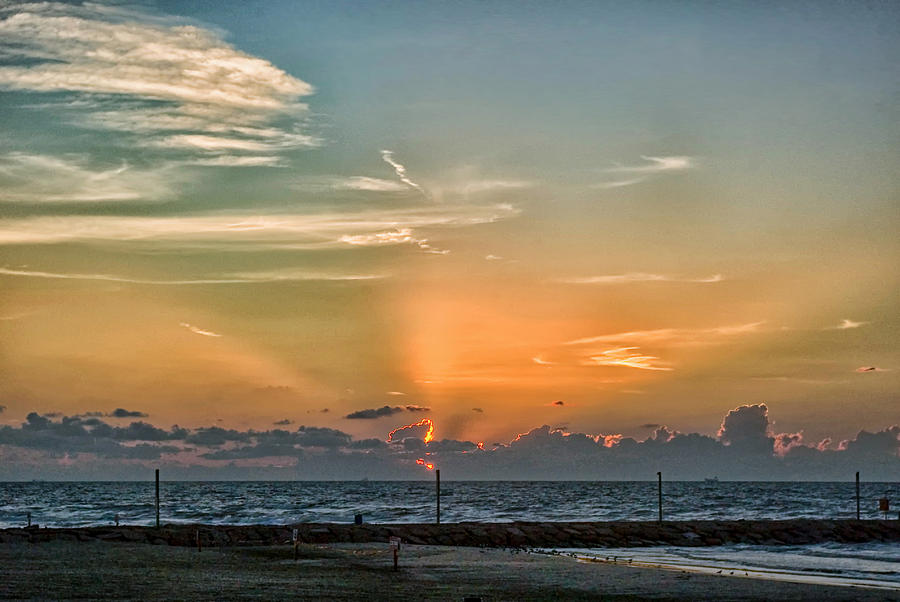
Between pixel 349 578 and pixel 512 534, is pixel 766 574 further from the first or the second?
pixel 512 534

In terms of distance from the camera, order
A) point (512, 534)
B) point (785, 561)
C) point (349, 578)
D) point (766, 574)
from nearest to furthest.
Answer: point (349, 578), point (766, 574), point (785, 561), point (512, 534)

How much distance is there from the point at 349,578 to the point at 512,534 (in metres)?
25.0

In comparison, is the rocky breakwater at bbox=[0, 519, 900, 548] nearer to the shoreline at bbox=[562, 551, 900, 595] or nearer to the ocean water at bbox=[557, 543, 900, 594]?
the ocean water at bbox=[557, 543, 900, 594]

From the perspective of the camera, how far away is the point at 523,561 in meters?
40.5

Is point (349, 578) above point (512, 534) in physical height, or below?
above

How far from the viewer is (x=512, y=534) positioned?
184 ft

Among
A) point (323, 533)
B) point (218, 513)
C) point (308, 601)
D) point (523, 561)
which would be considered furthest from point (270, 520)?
point (308, 601)

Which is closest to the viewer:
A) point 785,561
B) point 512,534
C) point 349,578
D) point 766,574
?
point 349,578

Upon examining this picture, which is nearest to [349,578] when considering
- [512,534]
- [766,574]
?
[766,574]

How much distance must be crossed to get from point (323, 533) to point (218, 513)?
52811mm

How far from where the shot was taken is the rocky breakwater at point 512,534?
51750mm

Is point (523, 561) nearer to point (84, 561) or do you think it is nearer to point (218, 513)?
point (84, 561)

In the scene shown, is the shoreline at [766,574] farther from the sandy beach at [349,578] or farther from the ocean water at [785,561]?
the sandy beach at [349,578]

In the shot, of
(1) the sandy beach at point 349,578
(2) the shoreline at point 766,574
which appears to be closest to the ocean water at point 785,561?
(2) the shoreline at point 766,574
